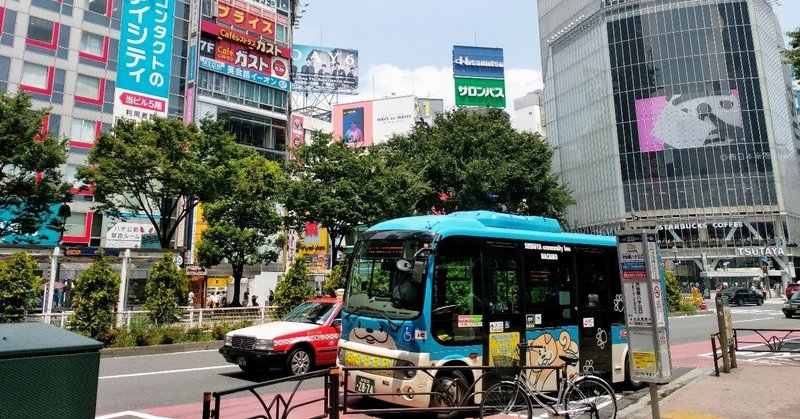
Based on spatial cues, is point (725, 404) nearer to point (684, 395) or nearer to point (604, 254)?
point (684, 395)

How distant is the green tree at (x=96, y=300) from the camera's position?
15.9 meters

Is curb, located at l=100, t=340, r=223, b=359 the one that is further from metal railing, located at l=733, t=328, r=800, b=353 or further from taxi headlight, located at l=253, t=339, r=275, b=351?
metal railing, located at l=733, t=328, r=800, b=353

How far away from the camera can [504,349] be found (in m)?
8.42

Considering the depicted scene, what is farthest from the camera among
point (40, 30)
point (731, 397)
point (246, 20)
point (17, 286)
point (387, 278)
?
point (246, 20)

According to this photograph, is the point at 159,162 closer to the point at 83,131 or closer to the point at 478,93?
the point at 83,131

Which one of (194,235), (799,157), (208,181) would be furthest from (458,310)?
(799,157)

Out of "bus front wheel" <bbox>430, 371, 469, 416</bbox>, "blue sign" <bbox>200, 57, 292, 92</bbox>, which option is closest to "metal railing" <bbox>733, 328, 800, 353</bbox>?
"bus front wheel" <bbox>430, 371, 469, 416</bbox>

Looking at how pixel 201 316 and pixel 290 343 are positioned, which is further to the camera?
pixel 201 316

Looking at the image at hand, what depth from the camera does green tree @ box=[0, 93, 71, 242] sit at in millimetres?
23953

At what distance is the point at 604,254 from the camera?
10.4 meters

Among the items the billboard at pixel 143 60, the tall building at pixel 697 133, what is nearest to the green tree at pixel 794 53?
the billboard at pixel 143 60

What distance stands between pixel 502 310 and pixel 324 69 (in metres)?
75.4

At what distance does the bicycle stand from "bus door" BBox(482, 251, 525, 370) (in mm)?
908

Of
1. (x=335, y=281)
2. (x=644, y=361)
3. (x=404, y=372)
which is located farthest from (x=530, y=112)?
(x=404, y=372)
